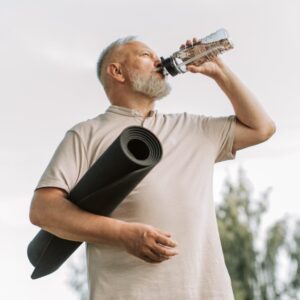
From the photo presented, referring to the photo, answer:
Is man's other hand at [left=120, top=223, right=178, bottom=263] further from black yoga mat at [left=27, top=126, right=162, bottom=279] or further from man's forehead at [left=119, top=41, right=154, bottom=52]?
man's forehead at [left=119, top=41, right=154, bottom=52]

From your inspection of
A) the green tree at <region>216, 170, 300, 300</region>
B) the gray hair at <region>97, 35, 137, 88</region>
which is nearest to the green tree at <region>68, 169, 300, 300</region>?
the green tree at <region>216, 170, 300, 300</region>

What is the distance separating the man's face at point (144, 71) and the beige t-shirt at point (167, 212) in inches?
5.7

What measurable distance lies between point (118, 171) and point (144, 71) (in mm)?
719

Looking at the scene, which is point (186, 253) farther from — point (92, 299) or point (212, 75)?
point (212, 75)

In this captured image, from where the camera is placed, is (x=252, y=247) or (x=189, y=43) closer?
(x=189, y=43)

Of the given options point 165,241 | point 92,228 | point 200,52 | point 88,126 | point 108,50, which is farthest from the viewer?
point 108,50

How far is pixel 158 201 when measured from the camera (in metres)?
1.77

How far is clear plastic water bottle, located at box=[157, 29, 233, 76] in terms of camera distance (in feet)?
6.81

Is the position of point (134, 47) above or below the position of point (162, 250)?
above

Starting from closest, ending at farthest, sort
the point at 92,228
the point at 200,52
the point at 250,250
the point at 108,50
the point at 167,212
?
1. the point at 92,228
2. the point at 167,212
3. the point at 200,52
4. the point at 108,50
5. the point at 250,250

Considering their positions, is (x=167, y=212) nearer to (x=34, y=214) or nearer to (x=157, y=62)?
(x=34, y=214)

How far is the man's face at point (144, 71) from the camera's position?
6.86 ft

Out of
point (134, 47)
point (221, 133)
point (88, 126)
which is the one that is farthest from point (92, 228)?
point (134, 47)

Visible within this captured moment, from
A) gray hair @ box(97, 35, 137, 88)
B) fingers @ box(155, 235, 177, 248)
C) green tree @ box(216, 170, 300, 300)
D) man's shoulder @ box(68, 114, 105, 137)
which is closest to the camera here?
fingers @ box(155, 235, 177, 248)
